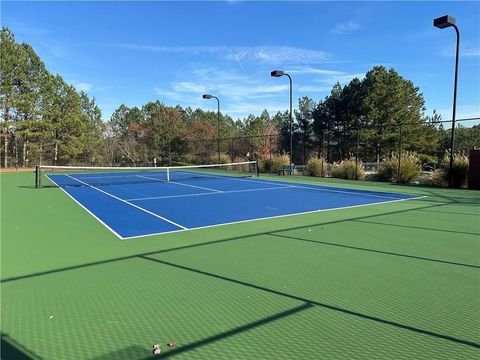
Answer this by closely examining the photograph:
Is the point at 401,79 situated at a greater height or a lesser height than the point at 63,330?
greater

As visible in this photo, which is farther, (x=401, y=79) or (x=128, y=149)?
(x=128, y=149)

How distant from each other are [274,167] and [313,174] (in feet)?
12.1

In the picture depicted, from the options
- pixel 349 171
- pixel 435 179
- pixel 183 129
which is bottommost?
pixel 435 179

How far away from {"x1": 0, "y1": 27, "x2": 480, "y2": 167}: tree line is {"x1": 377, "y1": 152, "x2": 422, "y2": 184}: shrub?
230 inches

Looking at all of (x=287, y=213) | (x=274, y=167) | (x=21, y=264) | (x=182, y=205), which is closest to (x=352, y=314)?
(x=21, y=264)

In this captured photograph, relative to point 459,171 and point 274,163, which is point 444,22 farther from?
point 274,163

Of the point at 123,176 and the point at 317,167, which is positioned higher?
the point at 317,167

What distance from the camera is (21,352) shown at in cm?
288

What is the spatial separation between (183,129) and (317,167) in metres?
28.6

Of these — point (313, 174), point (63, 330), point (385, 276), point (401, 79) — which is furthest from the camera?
point (401, 79)

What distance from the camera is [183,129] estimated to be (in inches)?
1913

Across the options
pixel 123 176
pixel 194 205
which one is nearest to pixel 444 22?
pixel 194 205

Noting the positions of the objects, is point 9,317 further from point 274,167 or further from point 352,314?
point 274,167

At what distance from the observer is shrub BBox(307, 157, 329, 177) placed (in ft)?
74.6
